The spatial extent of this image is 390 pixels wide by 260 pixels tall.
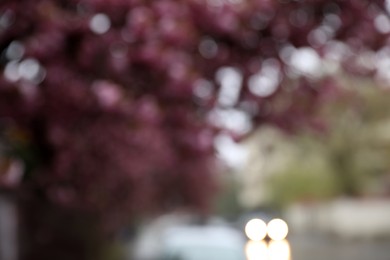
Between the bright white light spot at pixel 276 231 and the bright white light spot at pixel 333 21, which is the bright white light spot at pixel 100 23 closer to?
the bright white light spot at pixel 333 21

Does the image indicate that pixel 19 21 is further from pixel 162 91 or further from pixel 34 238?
pixel 34 238

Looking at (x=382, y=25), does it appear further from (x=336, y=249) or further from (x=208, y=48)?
(x=336, y=249)

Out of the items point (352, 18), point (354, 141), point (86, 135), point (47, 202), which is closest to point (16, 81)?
point (86, 135)

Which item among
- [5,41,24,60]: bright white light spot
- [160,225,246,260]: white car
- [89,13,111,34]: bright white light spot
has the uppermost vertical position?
[160,225,246,260]: white car

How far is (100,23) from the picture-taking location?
5.87 m

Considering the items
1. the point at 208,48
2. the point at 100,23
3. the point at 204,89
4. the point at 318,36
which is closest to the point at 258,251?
the point at 204,89

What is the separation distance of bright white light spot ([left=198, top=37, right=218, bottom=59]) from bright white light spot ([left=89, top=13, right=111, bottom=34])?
90 centimetres

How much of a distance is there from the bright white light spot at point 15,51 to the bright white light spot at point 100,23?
1.89 ft

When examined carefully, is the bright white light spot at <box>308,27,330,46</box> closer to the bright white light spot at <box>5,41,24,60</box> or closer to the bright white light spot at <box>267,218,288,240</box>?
the bright white light spot at <box>5,41,24,60</box>

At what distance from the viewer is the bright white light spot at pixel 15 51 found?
20.1 ft

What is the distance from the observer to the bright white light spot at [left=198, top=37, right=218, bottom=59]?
651cm

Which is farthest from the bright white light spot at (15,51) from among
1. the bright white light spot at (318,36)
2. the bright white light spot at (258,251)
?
the bright white light spot at (258,251)

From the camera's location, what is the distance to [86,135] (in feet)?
24.2

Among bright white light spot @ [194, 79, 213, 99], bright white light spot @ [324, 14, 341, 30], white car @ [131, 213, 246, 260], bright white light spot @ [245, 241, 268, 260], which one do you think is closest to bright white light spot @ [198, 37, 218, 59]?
bright white light spot @ [194, 79, 213, 99]
